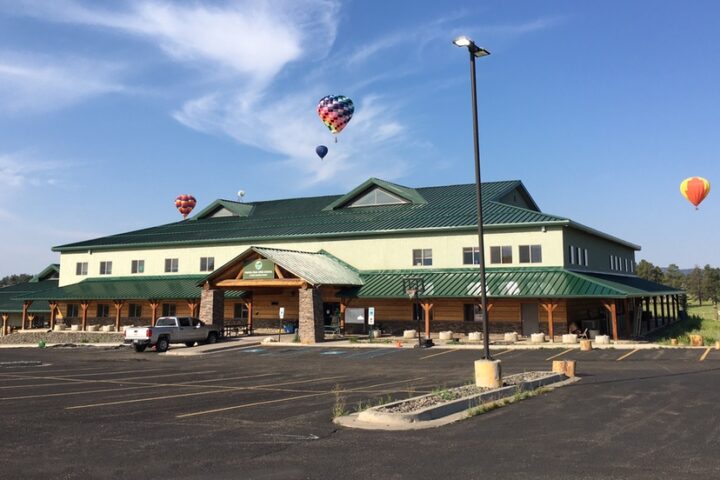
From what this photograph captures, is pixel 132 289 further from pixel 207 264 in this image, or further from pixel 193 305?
pixel 193 305

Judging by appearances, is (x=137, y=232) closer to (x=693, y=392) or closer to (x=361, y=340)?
(x=361, y=340)

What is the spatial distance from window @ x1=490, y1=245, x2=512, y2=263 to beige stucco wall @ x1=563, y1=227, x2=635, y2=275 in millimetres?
3565

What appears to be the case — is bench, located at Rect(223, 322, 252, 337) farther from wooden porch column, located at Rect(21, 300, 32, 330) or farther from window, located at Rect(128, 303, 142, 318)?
wooden porch column, located at Rect(21, 300, 32, 330)

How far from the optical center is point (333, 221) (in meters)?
49.1

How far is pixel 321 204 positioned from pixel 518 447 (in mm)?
47168

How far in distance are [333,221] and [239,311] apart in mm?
10759

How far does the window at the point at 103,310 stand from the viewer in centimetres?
5216

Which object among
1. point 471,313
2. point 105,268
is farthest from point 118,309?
point 471,313

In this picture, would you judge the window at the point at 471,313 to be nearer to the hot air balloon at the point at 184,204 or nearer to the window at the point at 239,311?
the window at the point at 239,311

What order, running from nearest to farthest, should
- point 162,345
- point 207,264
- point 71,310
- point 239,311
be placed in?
point 162,345 → point 239,311 → point 207,264 → point 71,310

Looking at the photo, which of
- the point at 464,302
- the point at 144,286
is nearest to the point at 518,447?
the point at 464,302

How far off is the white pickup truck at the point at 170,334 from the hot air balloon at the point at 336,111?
79.3ft

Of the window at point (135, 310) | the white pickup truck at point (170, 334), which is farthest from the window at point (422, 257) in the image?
the window at point (135, 310)

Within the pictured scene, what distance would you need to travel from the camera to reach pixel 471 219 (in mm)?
41625
